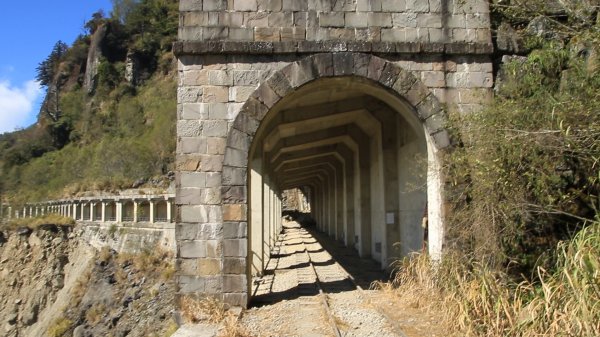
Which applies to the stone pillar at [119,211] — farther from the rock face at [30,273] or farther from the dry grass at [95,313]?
the dry grass at [95,313]

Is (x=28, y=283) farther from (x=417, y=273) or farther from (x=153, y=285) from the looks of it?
(x=417, y=273)

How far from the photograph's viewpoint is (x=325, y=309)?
27.6 ft

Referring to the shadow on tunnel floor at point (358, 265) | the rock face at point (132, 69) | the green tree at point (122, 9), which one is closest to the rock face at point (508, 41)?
the shadow on tunnel floor at point (358, 265)

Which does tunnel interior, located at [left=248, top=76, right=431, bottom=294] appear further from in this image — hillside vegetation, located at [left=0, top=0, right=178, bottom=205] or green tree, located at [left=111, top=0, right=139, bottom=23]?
green tree, located at [left=111, top=0, right=139, bottom=23]

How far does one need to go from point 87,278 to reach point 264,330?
2392cm

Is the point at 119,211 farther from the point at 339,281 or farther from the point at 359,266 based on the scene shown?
the point at 339,281

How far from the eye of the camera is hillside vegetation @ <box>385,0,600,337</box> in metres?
5.61

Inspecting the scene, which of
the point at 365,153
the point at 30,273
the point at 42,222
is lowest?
the point at 30,273

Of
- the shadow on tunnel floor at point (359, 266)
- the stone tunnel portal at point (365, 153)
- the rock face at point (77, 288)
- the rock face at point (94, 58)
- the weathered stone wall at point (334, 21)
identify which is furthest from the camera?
the rock face at point (94, 58)

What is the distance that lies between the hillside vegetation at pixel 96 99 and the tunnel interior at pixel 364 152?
4564 cm

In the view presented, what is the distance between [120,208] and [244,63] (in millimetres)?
24399

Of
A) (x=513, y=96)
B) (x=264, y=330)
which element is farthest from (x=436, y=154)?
(x=264, y=330)

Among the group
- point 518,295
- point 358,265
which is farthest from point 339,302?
point 358,265

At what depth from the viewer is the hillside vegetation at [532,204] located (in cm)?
561
